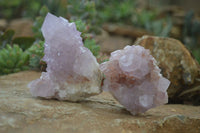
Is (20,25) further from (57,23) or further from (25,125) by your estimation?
(25,125)

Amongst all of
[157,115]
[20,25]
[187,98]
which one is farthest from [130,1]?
[157,115]

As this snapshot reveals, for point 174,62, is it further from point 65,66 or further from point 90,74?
point 65,66

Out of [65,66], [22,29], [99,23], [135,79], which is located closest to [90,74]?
[65,66]

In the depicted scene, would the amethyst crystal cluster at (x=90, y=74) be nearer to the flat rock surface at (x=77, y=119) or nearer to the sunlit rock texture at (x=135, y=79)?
the sunlit rock texture at (x=135, y=79)

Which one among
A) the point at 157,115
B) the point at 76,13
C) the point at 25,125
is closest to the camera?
the point at 25,125

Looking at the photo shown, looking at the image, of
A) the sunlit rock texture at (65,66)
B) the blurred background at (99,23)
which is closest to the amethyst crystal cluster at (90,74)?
the sunlit rock texture at (65,66)

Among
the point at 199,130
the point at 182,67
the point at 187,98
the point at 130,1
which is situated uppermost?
the point at 130,1

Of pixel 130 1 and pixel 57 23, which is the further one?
pixel 130 1
